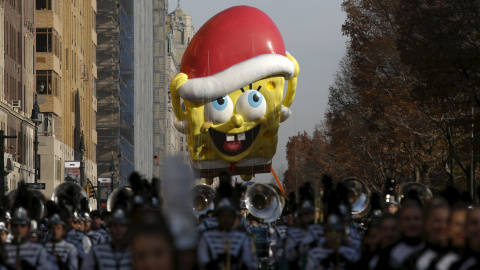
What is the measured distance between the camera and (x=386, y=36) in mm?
45812

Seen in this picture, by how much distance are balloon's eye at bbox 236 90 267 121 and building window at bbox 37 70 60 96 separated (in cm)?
4116

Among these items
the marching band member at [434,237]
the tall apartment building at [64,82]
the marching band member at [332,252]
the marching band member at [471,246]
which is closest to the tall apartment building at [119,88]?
the tall apartment building at [64,82]

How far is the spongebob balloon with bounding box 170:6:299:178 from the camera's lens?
27.3 m

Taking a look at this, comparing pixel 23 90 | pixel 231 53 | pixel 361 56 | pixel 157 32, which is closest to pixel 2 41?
pixel 23 90

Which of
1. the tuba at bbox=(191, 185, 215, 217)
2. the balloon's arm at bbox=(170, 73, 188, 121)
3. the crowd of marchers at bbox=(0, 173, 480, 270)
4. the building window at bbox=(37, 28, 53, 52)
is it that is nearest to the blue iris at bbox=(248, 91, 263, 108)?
the balloon's arm at bbox=(170, 73, 188, 121)

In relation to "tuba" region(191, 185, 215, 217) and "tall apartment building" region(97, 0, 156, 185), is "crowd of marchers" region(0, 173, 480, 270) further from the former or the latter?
"tall apartment building" region(97, 0, 156, 185)

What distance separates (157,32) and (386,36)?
3353 inches

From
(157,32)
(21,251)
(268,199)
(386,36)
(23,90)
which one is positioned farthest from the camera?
(157,32)

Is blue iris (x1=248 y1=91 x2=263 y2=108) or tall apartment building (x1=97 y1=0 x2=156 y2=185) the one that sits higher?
tall apartment building (x1=97 y1=0 x2=156 y2=185)

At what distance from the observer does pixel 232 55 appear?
2798cm

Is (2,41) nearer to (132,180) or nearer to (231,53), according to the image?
(231,53)

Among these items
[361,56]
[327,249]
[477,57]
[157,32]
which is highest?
[157,32]

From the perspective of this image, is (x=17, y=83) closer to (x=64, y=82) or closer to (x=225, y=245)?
(x=64, y=82)

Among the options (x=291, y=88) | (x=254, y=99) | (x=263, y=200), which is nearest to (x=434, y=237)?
(x=263, y=200)
